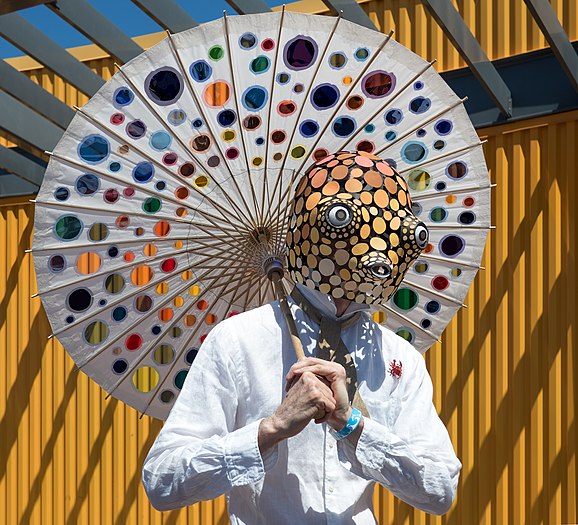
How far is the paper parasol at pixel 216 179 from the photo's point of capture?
314 cm

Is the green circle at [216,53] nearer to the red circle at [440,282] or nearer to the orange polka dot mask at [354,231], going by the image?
the orange polka dot mask at [354,231]

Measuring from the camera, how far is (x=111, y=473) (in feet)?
24.5

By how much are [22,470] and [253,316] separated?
5.75m

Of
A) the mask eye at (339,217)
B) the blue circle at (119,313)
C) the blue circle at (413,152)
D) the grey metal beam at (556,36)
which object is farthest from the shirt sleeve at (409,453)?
the grey metal beam at (556,36)

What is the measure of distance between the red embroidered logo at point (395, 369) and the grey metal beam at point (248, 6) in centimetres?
312

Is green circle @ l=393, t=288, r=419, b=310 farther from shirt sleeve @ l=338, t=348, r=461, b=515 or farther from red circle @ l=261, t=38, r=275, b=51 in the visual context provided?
red circle @ l=261, t=38, r=275, b=51

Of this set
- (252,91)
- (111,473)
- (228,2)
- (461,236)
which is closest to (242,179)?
(252,91)

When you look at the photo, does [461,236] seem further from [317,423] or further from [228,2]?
[228,2]

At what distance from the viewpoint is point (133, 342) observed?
336 centimetres

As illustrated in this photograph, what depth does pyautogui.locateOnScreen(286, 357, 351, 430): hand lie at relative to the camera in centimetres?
227

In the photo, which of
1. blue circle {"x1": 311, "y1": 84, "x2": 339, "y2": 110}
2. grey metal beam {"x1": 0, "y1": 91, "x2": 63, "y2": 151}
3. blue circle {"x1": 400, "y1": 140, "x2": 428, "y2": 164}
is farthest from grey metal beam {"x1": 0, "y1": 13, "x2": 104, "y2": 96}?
blue circle {"x1": 400, "y1": 140, "x2": 428, "y2": 164}

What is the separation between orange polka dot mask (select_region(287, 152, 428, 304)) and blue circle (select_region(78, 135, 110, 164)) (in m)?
0.91

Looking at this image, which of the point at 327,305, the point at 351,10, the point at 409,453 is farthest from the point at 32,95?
the point at 409,453

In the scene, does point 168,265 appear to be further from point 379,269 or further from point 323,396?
point 323,396
